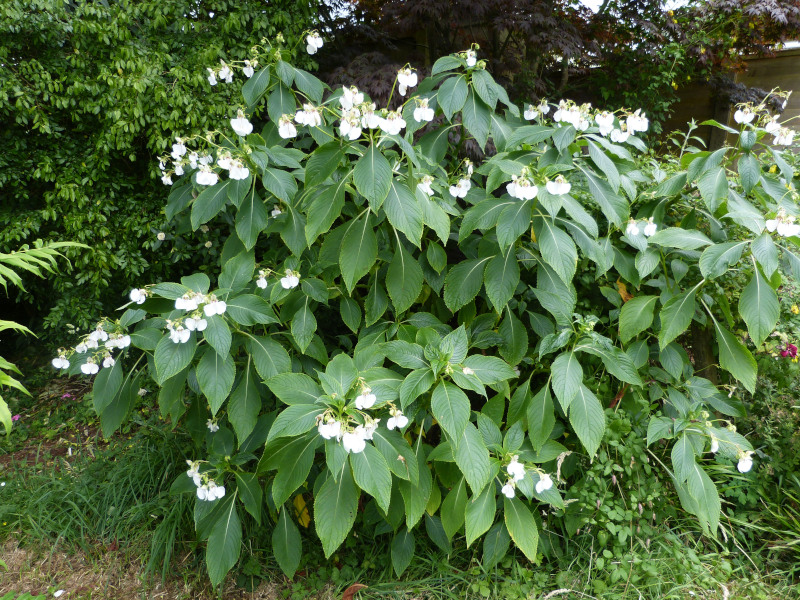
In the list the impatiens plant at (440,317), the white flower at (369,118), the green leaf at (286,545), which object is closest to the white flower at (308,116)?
the impatiens plant at (440,317)

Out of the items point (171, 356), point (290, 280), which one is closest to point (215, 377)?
point (171, 356)

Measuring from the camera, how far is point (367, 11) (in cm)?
399

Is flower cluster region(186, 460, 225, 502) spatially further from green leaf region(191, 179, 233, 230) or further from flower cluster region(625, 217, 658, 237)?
flower cluster region(625, 217, 658, 237)

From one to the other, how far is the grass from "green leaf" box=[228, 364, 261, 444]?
0.66 metres

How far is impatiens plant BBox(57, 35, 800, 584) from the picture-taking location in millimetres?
1588

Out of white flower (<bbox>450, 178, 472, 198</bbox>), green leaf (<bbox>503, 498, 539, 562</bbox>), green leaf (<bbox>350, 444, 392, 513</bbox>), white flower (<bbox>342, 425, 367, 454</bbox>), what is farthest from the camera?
white flower (<bbox>450, 178, 472, 198</bbox>)

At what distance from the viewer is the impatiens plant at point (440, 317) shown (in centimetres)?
159

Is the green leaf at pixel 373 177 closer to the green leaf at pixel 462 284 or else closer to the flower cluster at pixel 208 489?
the green leaf at pixel 462 284

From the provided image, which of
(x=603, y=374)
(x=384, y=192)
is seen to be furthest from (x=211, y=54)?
(x=603, y=374)

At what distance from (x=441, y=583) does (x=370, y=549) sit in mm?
314

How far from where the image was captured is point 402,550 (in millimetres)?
1949

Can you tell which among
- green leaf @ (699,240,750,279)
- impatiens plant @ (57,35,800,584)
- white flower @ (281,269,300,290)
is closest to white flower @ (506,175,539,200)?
impatiens plant @ (57,35,800,584)

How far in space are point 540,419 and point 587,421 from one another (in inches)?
6.2

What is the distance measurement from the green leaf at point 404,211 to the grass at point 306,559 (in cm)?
126
